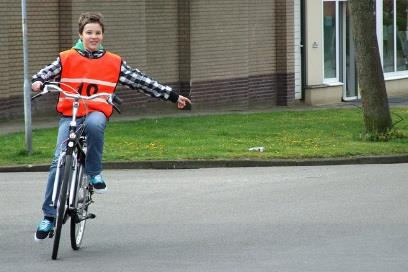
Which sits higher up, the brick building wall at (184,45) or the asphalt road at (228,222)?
the brick building wall at (184,45)

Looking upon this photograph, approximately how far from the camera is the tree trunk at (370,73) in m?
19.8

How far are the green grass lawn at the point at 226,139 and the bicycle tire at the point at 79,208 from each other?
6.79 metres

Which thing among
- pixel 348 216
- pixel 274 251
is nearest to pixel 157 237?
pixel 274 251

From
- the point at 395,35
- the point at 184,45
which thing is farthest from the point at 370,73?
the point at 395,35

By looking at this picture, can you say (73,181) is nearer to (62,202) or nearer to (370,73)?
(62,202)

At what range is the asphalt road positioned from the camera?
365 inches

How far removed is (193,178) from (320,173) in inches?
66.6

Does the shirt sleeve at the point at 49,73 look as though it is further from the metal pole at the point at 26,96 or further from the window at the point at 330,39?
the window at the point at 330,39

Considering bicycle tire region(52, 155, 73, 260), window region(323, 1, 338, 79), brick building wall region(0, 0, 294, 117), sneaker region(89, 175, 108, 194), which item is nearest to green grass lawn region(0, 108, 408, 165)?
brick building wall region(0, 0, 294, 117)

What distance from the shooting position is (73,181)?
374 inches

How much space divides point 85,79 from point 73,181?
2.78ft

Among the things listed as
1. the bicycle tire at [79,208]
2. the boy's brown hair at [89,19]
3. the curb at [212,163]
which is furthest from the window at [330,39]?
the bicycle tire at [79,208]

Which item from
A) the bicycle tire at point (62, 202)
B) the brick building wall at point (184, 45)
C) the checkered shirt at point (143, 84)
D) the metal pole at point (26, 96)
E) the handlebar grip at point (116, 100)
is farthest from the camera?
the brick building wall at point (184, 45)

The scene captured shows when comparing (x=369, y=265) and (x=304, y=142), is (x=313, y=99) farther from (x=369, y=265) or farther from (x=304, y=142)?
(x=369, y=265)
